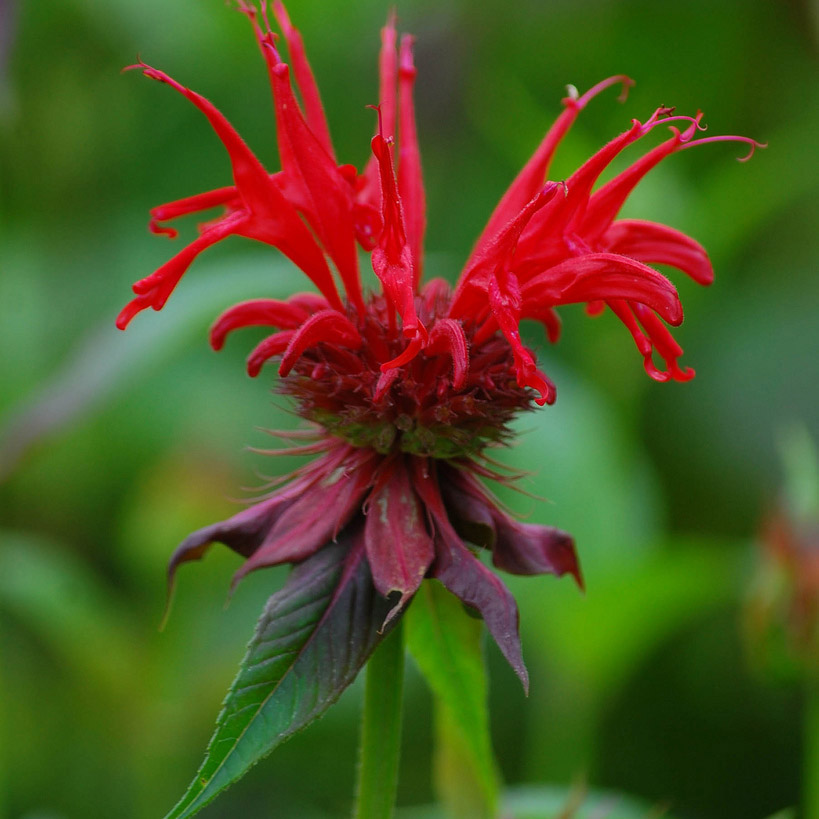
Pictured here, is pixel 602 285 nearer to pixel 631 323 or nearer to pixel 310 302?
pixel 631 323

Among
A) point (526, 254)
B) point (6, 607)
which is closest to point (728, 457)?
Result: point (6, 607)

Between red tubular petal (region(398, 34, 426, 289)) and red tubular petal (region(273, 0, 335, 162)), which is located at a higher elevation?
red tubular petal (region(273, 0, 335, 162))

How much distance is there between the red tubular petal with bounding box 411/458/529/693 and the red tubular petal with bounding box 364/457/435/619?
1 cm

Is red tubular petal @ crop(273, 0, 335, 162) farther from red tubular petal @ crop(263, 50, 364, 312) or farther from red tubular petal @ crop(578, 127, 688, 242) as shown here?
red tubular petal @ crop(578, 127, 688, 242)

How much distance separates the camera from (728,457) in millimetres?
2713

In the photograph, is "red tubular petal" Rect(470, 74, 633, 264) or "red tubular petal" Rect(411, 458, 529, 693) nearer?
"red tubular petal" Rect(411, 458, 529, 693)

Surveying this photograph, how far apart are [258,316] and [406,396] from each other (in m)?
0.19

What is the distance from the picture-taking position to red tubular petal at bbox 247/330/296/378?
929 millimetres

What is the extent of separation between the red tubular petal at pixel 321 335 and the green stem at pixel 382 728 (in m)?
0.23

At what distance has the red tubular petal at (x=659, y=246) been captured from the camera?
39.8 inches

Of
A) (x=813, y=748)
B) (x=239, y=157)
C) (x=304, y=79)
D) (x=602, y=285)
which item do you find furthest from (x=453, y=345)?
(x=813, y=748)

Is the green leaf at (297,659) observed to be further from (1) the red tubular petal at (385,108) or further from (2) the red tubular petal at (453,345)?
(1) the red tubular petal at (385,108)

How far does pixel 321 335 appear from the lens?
35.1 inches

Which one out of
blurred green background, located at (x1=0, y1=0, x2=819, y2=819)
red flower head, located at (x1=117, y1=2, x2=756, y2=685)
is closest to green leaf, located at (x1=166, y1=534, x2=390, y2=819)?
red flower head, located at (x1=117, y1=2, x2=756, y2=685)
